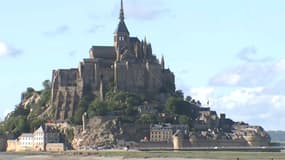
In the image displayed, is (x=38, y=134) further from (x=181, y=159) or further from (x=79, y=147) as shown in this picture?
(x=181, y=159)

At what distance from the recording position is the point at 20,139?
470 feet

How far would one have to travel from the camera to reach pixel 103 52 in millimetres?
148375

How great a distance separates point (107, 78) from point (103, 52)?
18.4ft

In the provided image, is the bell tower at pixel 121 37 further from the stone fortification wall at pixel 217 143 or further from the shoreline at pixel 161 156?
the shoreline at pixel 161 156

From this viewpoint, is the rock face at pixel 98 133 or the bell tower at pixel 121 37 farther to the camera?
the bell tower at pixel 121 37

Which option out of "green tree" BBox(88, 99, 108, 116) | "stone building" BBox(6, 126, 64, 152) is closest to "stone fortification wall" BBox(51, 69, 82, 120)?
"green tree" BBox(88, 99, 108, 116)

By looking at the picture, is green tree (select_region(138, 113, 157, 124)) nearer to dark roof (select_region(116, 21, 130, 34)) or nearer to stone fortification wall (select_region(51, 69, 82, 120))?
stone fortification wall (select_region(51, 69, 82, 120))

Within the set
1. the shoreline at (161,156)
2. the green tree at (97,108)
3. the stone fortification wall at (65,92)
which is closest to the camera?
the shoreline at (161,156)

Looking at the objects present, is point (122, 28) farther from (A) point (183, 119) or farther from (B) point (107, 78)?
(A) point (183, 119)

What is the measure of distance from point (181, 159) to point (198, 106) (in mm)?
51564

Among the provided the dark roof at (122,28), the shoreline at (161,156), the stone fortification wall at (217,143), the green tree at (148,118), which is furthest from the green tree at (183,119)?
the shoreline at (161,156)

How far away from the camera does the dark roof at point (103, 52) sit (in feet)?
485

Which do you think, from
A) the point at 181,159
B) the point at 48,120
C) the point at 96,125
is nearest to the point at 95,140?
the point at 96,125

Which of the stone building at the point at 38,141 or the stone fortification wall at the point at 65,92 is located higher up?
the stone fortification wall at the point at 65,92
